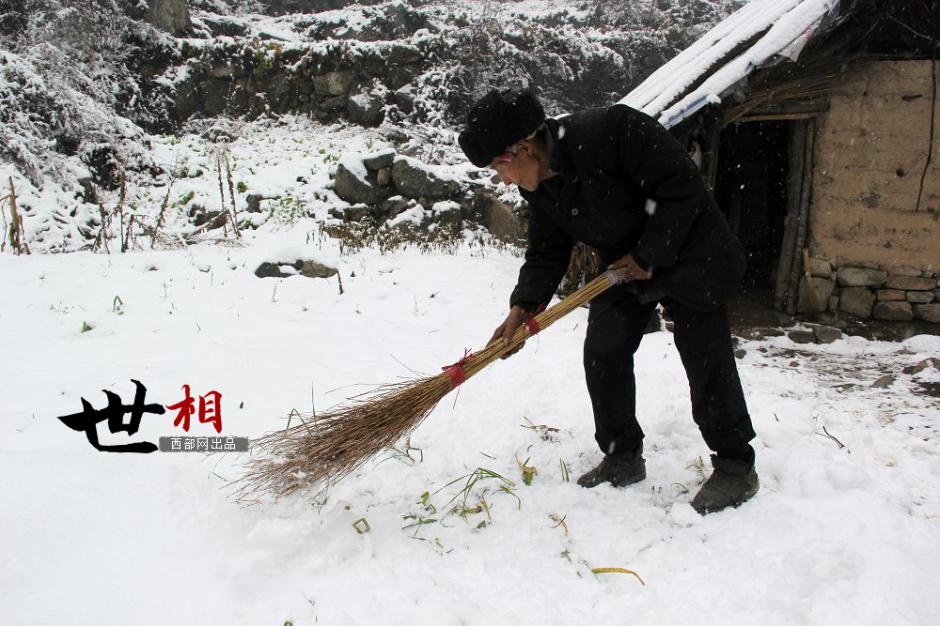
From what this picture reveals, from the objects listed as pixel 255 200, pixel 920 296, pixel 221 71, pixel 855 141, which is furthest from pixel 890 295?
pixel 221 71

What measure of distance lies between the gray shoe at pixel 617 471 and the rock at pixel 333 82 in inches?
468

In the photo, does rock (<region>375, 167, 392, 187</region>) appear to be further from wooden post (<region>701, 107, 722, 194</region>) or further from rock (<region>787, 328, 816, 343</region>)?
rock (<region>787, 328, 816, 343</region>)

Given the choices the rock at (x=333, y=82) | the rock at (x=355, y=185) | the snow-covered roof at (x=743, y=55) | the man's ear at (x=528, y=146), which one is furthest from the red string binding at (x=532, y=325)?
the rock at (x=333, y=82)

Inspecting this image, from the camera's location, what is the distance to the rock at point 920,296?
16.8 feet

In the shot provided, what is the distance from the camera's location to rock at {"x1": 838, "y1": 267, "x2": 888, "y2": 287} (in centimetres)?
518

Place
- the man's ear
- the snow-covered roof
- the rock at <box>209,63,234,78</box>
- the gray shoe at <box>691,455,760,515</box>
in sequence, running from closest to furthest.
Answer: the man's ear
the gray shoe at <box>691,455,760,515</box>
the snow-covered roof
the rock at <box>209,63,234,78</box>

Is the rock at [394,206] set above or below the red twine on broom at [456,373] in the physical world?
above

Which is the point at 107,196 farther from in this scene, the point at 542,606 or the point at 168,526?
the point at 542,606

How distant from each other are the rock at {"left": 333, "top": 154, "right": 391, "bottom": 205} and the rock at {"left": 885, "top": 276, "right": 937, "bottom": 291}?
7048 mm

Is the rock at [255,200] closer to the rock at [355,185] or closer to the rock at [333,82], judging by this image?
the rock at [355,185]

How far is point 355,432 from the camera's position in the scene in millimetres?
2311

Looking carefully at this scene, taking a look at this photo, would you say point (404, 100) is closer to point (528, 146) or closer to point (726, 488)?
point (528, 146)

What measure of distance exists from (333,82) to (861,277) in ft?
Answer: 35.5


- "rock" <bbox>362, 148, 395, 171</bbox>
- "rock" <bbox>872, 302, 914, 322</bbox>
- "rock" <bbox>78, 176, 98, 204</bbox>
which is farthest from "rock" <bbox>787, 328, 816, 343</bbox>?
"rock" <bbox>78, 176, 98, 204</bbox>
